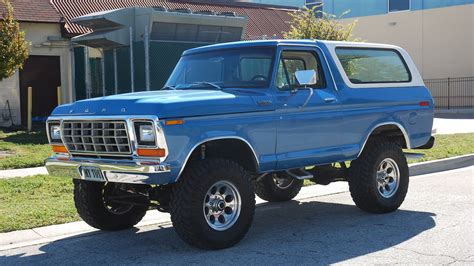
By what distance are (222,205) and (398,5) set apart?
29.5 m

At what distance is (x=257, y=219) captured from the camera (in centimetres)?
778

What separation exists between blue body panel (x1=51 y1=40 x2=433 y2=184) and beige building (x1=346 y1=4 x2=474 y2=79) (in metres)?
24.3

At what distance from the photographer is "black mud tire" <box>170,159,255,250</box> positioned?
5.91 meters

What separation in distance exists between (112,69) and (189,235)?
37.8ft

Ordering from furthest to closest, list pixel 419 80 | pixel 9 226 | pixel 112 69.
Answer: pixel 112 69, pixel 419 80, pixel 9 226

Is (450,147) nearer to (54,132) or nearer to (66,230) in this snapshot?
(66,230)

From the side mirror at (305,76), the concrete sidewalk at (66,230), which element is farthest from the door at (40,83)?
the side mirror at (305,76)

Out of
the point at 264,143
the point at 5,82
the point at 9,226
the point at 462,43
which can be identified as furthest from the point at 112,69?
the point at 462,43

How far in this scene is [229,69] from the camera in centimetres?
711

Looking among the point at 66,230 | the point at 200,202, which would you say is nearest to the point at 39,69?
the point at 66,230

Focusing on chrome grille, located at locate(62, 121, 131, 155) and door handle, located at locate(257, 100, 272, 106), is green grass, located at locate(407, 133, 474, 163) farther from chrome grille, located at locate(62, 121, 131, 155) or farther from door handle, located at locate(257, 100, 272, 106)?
chrome grille, located at locate(62, 121, 131, 155)

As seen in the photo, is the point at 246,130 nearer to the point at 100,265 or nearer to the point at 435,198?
the point at 100,265

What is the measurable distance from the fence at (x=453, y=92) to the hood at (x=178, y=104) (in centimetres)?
2667

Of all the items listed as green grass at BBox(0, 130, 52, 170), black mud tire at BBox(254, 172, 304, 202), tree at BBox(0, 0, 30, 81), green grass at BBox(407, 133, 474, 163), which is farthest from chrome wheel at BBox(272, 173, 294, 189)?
tree at BBox(0, 0, 30, 81)
